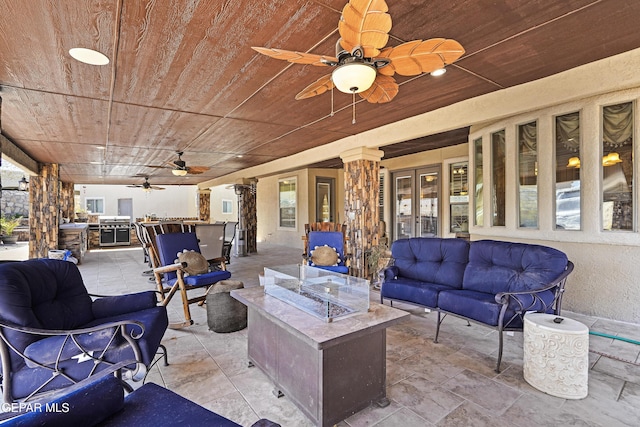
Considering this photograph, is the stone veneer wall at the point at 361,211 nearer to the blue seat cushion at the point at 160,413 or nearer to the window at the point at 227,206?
the blue seat cushion at the point at 160,413

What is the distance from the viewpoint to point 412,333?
10.5 feet

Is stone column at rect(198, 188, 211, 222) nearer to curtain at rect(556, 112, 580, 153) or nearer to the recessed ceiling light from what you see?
the recessed ceiling light

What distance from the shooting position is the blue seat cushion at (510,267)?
274 cm

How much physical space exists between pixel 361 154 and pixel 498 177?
85.1 inches

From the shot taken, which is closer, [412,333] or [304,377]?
[304,377]

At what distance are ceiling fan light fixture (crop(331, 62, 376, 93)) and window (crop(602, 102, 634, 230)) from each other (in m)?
3.13

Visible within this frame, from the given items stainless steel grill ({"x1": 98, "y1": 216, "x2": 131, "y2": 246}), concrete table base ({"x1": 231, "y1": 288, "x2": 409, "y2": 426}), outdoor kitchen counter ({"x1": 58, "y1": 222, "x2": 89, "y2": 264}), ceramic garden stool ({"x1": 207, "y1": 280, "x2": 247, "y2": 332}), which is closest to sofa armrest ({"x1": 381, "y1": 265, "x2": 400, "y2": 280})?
concrete table base ({"x1": 231, "y1": 288, "x2": 409, "y2": 426})

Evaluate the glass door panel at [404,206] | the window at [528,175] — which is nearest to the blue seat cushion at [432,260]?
the window at [528,175]

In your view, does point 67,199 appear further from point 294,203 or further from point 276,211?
point 294,203

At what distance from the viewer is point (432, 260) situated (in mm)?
3611

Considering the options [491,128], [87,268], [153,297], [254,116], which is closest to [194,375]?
[153,297]

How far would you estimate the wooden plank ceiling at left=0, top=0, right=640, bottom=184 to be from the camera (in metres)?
2.07

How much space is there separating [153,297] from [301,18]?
2522mm

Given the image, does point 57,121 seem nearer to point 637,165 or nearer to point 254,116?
point 254,116
